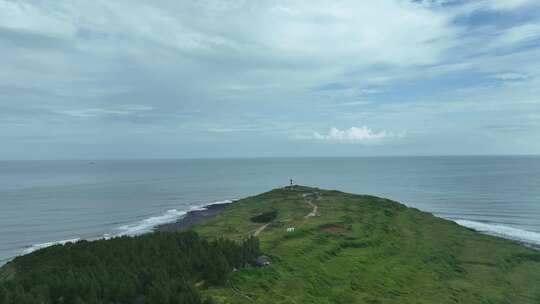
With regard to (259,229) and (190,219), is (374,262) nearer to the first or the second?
(259,229)

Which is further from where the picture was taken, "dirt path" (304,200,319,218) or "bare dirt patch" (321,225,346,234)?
"dirt path" (304,200,319,218)

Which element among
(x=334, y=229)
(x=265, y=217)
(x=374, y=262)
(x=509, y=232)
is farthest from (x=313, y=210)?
(x=509, y=232)

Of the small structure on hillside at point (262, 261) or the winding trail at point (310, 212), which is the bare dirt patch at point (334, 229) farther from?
the small structure on hillside at point (262, 261)

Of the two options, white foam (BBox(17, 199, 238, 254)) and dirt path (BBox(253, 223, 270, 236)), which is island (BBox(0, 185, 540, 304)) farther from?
white foam (BBox(17, 199, 238, 254))

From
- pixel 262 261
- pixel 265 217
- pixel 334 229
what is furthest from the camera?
pixel 265 217

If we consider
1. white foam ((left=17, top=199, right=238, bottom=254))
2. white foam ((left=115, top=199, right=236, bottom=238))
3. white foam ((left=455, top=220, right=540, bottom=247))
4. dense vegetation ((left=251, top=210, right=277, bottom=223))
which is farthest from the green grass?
white foam ((left=17, top=199, right=238, bottom=254))

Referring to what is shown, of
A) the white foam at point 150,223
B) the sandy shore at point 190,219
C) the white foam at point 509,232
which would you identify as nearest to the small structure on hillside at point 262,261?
the sandy shore at point 190,219
